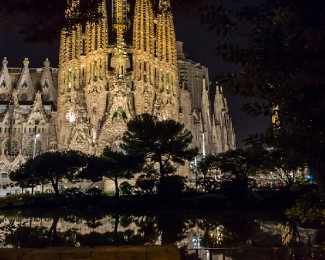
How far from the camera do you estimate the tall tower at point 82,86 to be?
2628 inches

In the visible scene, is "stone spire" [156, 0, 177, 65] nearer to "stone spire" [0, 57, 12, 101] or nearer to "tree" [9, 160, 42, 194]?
"tree" [9, 160, 42, 194]

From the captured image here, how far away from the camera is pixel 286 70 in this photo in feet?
17.5

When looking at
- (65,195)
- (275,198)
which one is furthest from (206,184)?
(65,195)

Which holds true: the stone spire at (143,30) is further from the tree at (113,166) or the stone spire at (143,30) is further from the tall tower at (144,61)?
the tree at (113,166)

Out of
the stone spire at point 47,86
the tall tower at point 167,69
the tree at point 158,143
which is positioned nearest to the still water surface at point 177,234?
the tree at point 158,143

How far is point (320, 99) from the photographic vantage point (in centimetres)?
523

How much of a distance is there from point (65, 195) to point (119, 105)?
28123 millimetres

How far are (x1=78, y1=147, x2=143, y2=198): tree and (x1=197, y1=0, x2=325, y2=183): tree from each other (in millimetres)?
34164

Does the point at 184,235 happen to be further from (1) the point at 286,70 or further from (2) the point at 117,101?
(2) the point at 117,101

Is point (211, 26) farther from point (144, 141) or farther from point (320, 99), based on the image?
point (144, 141)

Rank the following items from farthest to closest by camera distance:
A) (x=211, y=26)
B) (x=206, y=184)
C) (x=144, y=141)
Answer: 1. (x=206, y=184)
2. (x=144, y=141)
3. (x=211, y=26)

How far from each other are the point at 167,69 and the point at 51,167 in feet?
127

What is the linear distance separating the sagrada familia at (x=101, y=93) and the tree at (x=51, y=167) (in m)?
19.3

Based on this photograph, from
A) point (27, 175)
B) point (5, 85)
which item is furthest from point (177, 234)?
point (5, 85)
